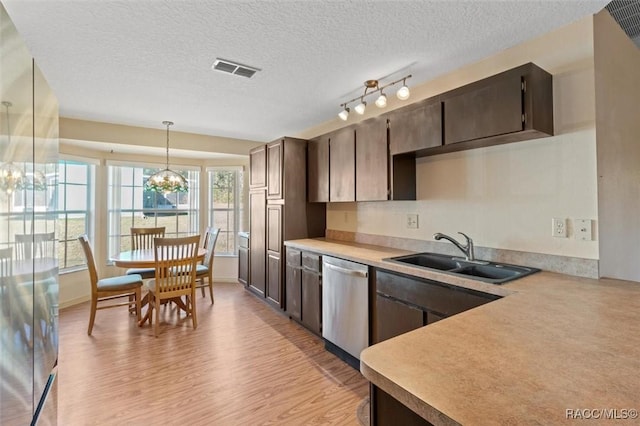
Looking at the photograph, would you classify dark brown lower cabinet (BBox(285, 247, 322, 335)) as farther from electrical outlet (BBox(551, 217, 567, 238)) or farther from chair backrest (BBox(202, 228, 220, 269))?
electrical outlet (BBox(551, 217, 567, 238))

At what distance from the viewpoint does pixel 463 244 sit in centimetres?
244

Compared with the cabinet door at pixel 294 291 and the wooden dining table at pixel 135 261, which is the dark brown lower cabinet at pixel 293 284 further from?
the wooden dining table at pixel 135 261

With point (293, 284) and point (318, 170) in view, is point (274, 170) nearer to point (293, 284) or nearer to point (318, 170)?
point (318, 170)

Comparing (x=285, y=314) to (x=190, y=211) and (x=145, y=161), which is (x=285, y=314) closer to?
(x=190, y=211)

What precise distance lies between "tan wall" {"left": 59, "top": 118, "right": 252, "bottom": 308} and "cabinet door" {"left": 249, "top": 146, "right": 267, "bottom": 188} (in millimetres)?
867

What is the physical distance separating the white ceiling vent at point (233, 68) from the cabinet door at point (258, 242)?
5.57 feet

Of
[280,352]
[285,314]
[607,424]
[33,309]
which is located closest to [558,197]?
[607,424]

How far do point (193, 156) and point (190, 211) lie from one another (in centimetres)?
95

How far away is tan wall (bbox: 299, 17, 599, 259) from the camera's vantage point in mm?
1841

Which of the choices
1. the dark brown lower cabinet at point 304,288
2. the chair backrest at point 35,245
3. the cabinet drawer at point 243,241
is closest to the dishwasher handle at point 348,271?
the dark brown lower cabinet at point 304,288

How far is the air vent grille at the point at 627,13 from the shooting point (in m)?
1.90

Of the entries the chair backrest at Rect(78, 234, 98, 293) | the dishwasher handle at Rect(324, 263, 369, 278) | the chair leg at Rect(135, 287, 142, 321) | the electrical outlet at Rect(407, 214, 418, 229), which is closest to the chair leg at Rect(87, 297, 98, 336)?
the chair backrest at Rect(78, 234, 98, 293)

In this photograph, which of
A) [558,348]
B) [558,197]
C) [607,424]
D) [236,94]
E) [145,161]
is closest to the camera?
[607,424]

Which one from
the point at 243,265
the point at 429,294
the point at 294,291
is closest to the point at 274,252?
the point at 294,291
